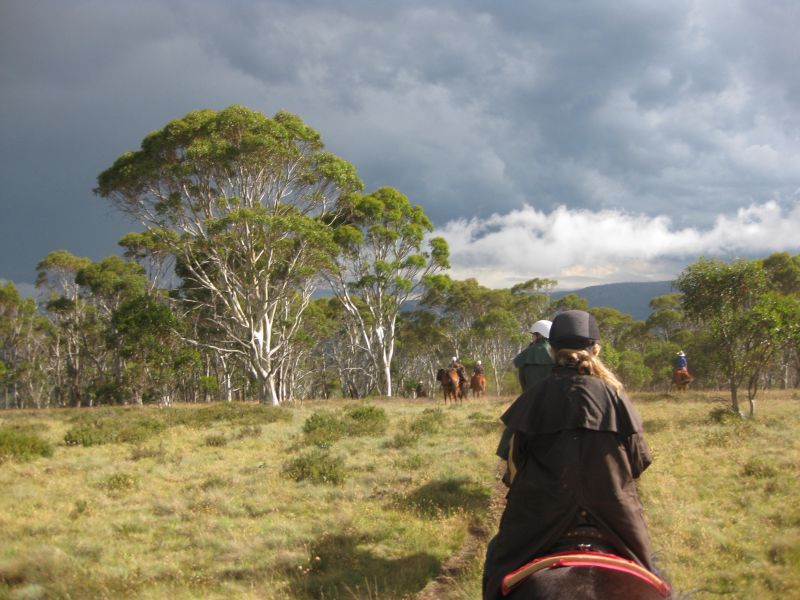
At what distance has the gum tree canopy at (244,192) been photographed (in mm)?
20562

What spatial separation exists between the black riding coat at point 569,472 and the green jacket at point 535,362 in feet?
9.95

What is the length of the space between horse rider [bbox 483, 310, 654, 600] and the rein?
0.18 metres

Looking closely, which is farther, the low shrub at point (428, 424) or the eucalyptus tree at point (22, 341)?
the eucalyptus tree at point (22, 341)

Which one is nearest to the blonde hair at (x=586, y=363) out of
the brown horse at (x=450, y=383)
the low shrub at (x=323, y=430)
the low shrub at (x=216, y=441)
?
the low shrub at (x=323, y=430)

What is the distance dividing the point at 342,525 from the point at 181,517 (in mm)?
2459

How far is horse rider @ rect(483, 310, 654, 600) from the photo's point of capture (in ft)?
7.14

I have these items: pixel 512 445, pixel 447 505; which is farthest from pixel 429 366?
pixel 512 445

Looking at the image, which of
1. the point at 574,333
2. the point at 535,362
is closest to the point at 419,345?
the point at 535,362

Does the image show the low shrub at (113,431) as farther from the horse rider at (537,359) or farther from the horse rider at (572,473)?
the horse rider at (572,473)

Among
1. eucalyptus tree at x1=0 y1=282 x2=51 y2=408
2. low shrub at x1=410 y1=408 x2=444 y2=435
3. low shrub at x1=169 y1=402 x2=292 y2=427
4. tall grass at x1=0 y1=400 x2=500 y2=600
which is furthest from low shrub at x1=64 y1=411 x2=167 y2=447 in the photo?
eucalyptus tree at x1=0 y1=282 x2=51 y2=408

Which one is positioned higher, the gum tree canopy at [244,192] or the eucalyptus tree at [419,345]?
the gum tree canopy at [244,192]

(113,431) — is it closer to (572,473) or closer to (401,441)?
(401,441)

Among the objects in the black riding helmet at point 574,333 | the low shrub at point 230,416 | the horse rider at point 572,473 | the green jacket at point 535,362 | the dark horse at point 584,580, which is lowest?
the low shrub at point 230,416

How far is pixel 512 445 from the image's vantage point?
2.49 meters
